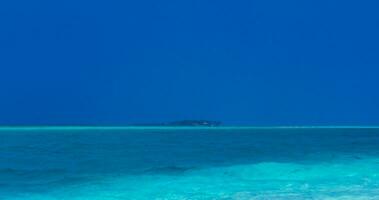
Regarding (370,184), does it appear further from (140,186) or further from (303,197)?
(140,186)

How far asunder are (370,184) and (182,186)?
183 inches

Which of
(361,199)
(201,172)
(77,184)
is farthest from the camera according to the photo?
(201,172)

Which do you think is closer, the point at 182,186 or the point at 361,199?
the point at 361,199

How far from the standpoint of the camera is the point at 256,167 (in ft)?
73.9

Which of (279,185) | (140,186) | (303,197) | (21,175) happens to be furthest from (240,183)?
(21,175)

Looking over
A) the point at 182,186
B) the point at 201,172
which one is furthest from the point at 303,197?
the point at 201,172

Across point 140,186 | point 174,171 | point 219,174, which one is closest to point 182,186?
point 140,186

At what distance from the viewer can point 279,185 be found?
16500mm

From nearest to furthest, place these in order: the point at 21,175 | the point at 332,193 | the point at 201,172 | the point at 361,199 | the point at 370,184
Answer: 1. the point at 361,199
2. the point at 332,193
3. the point at 370,184
4. the point at 21,175
5. the point at 201,172

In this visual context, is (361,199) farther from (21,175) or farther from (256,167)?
(21,175)

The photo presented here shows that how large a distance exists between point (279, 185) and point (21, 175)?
846cm

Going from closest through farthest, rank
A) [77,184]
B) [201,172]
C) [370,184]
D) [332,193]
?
[332,193] → [370,184] → [77,184] → [201,172]

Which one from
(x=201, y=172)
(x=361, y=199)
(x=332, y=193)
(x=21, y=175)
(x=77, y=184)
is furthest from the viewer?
(x=201, y=172)

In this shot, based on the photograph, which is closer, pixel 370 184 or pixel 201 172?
pixel 370 184
